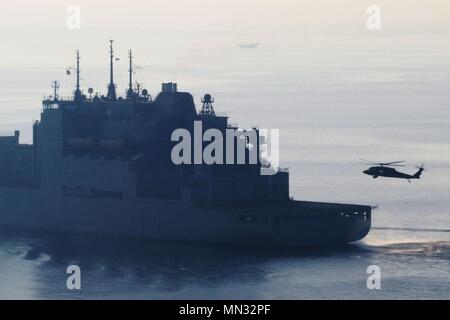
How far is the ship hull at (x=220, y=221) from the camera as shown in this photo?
85875mm

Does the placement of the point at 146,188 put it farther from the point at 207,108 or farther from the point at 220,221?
the point at 207,108

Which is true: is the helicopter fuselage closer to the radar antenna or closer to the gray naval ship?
the gray naval ship

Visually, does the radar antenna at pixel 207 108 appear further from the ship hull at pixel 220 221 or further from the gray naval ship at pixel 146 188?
the ship hull at pixel 220 221

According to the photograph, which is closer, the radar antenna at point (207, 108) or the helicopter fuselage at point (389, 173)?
the helicopter fuselage at point (389, 173)

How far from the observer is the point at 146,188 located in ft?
298

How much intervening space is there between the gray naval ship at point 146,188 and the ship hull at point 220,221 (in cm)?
5

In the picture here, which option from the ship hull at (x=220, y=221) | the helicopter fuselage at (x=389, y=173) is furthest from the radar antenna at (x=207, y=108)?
the helicopter fuselage at (x=389, y=173)

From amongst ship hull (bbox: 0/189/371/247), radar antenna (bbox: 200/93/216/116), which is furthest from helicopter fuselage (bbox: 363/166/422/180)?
radar antenna (bbox: 200/93/216/116)

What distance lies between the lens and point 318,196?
112 metres

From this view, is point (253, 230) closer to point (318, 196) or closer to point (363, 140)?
point (318, 196)

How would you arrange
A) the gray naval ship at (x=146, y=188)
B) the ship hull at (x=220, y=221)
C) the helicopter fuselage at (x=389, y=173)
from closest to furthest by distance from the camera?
the helicopter fuselage at (x=389, y=173)
the ship hull at (x=220, y=221)
the gray naval ship at (x=146, y=188)
